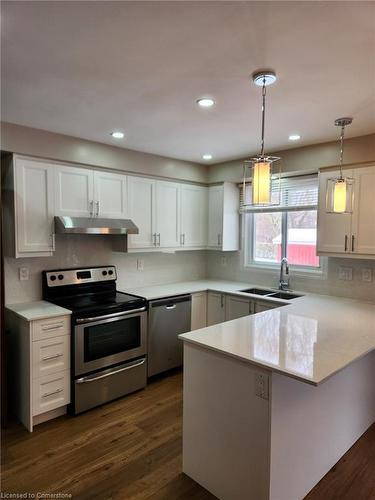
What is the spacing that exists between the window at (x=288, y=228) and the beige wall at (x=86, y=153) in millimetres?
1058

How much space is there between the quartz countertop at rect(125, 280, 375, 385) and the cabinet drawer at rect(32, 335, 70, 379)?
1.24 meters

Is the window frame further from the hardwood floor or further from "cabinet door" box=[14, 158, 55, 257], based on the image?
"cabinet door" box=[14, 158, 55, 257]

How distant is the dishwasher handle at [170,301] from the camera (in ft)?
11.4

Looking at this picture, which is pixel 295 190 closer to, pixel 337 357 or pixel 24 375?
pixel 337 357

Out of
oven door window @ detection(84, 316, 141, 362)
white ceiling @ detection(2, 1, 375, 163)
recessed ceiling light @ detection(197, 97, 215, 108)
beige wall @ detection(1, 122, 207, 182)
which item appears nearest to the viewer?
white ceiling @ detection(2, 1, 375, 163)

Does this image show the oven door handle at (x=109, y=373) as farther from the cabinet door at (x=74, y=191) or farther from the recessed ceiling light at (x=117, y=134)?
the recessed ceiling light at (x=117, y=134)

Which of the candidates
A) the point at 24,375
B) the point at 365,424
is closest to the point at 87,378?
the point at 24,375

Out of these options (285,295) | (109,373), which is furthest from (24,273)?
(285,295)

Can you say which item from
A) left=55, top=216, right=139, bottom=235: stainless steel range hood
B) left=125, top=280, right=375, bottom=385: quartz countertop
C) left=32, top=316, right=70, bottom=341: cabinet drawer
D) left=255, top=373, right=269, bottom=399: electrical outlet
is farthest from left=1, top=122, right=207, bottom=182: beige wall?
left=255, top=373, right=269, bottom=399: electrical outlet

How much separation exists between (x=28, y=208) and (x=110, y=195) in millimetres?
841

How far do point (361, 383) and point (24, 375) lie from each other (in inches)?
105

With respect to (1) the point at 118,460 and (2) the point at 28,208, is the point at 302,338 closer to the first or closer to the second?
(1) the point at 118,460

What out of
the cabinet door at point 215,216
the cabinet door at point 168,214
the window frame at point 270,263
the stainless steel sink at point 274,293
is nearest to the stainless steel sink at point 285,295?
the stainless steel sink at point 274,293

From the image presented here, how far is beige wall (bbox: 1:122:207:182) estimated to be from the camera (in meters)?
2.83
